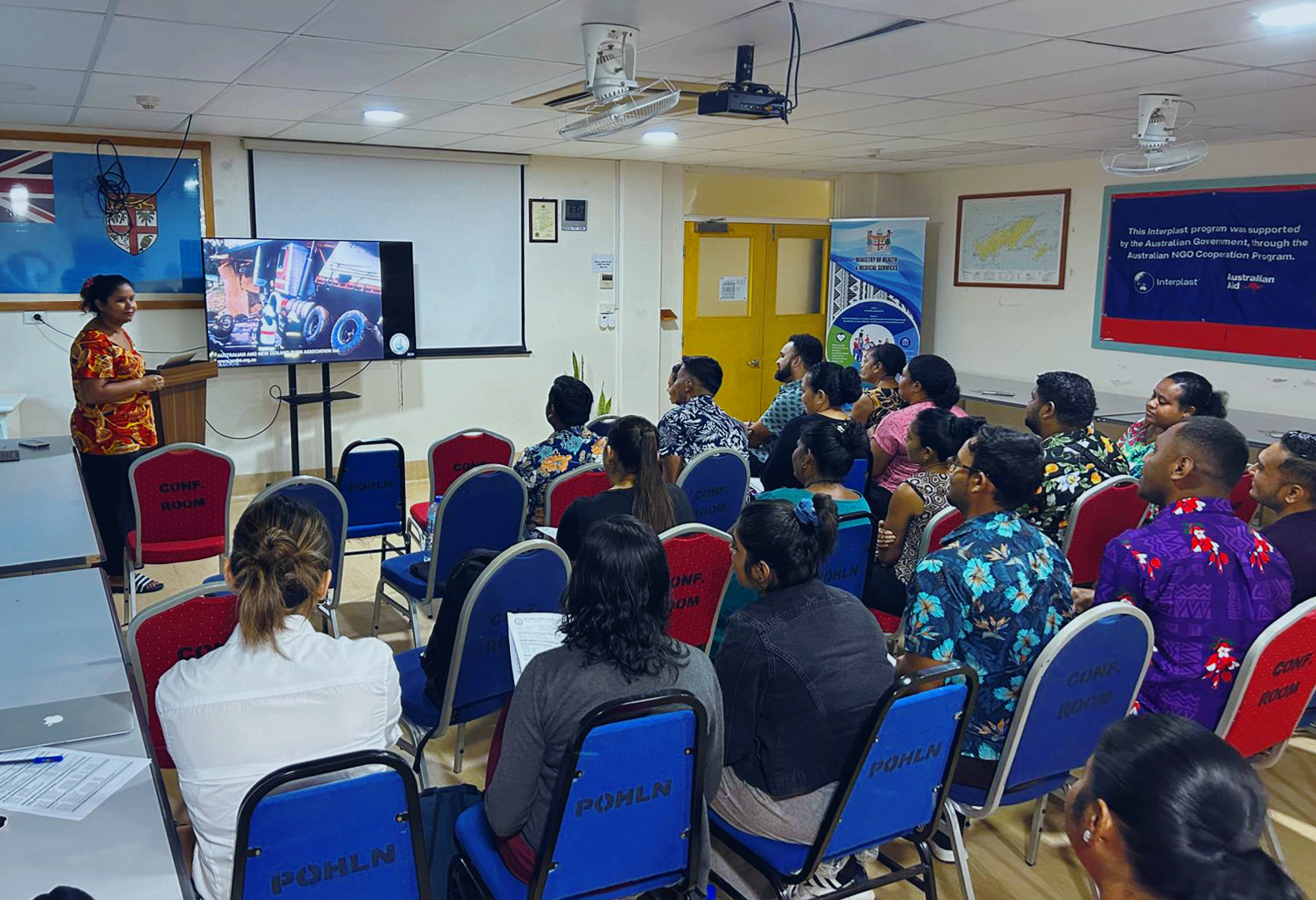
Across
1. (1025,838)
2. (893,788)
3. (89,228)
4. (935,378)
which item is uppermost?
(89,228)

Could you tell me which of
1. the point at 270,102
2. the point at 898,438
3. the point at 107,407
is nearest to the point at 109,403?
the point at 107,407

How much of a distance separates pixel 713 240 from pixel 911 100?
4.09 meters

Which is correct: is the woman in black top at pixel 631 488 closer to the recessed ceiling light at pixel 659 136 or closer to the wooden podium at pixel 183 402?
the recessed ceiling light at pixel 659 136

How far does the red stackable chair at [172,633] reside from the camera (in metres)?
2.17

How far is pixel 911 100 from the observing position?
16.0 ft

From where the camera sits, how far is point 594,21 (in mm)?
3371

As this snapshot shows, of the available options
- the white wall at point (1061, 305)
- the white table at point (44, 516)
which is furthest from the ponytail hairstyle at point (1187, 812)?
the white wall at point (1061, 305)

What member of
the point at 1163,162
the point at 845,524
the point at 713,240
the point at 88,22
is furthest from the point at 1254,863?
→ the point at 713,240

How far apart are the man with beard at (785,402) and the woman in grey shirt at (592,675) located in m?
3.13

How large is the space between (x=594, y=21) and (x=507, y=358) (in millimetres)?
4648

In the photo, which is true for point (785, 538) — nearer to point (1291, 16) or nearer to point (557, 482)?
point (557, 482)

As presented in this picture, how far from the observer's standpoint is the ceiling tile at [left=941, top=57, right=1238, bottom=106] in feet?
12.8

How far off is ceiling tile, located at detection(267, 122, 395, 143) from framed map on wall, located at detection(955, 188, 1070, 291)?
192 inches

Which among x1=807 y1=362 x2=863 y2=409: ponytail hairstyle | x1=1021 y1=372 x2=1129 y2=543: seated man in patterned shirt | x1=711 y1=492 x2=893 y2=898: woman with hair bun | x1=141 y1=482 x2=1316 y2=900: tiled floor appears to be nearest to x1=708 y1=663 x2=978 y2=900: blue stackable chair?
x1=711 y1=492 x2=893 y2=898: woman with hair bun
